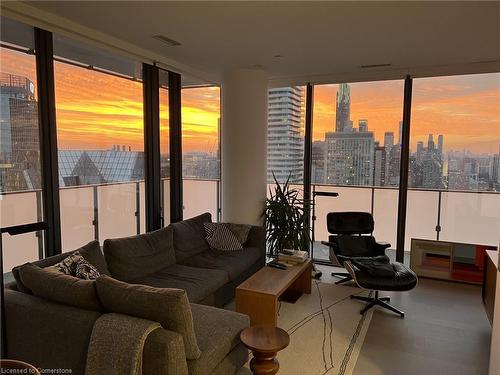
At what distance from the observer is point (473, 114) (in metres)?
4.55

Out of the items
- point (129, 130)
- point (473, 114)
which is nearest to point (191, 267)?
point (129, 130)

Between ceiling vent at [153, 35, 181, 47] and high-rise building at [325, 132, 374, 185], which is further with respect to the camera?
high-rise building at [325, 132, 374, 185]

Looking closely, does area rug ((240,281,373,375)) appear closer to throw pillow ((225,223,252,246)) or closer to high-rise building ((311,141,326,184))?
throw pillow ((225,223,252,246))

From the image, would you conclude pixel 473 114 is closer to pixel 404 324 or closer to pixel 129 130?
pixel 404 324

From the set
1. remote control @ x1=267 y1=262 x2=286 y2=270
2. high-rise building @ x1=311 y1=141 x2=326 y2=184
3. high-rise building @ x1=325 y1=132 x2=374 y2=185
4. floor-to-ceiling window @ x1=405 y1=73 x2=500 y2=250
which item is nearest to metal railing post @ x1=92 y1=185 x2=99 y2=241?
remote control @ x1=267 y1=262 x2=286 y2=270

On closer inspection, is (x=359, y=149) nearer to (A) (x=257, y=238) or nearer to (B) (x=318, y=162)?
(B) (x=318, y=162)

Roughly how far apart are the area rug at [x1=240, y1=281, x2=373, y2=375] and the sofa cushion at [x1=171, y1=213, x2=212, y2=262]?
1185mm

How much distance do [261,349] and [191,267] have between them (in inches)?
68.2

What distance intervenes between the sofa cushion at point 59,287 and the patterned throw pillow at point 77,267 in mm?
94

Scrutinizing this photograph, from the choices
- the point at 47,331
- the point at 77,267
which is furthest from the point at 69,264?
the point at 47,331

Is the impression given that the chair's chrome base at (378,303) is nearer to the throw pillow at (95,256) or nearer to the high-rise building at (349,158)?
the high-rise building at (349,158)

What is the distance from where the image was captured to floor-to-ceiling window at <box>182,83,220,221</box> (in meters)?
5.12

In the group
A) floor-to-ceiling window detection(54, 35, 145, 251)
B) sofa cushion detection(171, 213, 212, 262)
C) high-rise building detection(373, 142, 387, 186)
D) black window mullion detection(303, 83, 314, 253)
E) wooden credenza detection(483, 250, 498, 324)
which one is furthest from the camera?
black window mullion detection(303, 83, 314, 253)

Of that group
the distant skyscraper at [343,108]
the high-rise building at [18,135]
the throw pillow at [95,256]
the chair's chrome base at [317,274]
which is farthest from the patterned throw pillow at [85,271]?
the distant skyscraper at [343,108]
